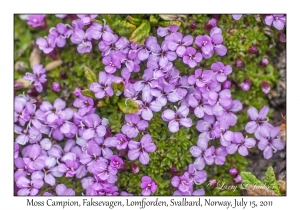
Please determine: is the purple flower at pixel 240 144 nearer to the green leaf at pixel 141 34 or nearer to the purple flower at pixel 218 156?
the purple flower at pixel 218 156

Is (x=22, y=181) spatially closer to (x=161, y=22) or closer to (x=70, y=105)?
(x=70, y=105)

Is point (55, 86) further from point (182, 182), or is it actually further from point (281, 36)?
point (281, 36)

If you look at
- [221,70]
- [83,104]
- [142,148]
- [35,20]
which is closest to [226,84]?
[221,70]

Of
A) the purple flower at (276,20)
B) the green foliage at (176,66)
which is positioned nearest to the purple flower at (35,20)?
the green foliage at (176,66)

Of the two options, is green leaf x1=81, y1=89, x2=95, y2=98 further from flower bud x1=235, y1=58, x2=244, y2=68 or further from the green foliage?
flower bud x1=235, y1=58, x2=244, y2=68

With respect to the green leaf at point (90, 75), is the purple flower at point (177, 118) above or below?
below

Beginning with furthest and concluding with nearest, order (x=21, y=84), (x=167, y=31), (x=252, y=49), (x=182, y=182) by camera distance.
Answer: (x=21, y=84), (x=252, y=49), (x=167, y=31), (x=182, y=182)
